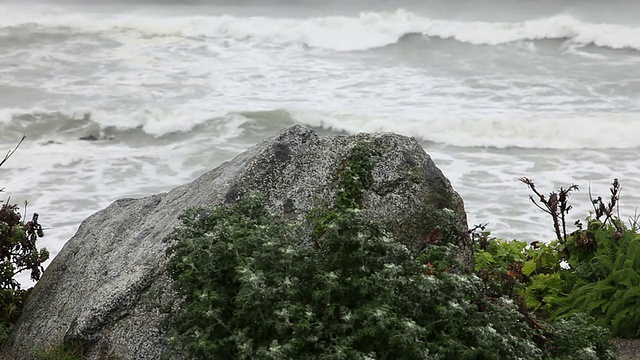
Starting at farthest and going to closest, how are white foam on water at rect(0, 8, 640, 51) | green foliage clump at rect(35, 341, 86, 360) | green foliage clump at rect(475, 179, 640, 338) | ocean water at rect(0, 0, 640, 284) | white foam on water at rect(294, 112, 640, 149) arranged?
white foam on water at rect(0, 8, 640, 51)
white foam on water at rect(294, 112, 640, 149)
ocean water at rect(0, 0, 640, 284)
green foliage clump at rect(475, 179, 640, 338)
green foliage clump at rect(35, 341, 86, 360)

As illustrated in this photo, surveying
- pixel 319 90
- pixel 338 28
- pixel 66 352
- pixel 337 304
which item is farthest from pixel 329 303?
pixel 338 28

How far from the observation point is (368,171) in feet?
15.2

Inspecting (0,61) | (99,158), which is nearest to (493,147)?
(99,158)

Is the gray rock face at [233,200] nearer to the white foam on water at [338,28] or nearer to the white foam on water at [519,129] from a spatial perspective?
the white foam on water at [519,129]

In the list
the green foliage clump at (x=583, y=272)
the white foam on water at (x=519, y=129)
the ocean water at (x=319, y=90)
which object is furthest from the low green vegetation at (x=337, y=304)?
the white foam on water at (x=519, y=129)

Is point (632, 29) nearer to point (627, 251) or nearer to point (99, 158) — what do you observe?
point (99, 158)

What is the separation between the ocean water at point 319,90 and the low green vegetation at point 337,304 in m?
5.61

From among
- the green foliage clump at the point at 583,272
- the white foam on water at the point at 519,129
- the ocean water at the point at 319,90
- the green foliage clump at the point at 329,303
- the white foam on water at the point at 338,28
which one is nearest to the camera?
the green foliage clump at the point at 329,303

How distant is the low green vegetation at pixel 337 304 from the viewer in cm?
324

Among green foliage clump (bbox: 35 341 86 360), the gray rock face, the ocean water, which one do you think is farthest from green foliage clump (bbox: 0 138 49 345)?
the ocean water

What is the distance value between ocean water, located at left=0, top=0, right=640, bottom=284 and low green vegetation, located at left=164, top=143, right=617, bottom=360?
18.4 ft

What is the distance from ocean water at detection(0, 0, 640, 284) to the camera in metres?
11.8

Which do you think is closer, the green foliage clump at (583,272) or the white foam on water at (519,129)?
the green foliage clump at (583,272)

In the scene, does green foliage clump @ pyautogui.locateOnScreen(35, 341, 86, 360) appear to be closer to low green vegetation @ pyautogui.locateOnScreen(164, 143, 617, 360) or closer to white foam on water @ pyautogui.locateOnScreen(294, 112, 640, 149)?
low green vegetation @ pyautogui.locateOnScreen(164, 143, 617, 360)
